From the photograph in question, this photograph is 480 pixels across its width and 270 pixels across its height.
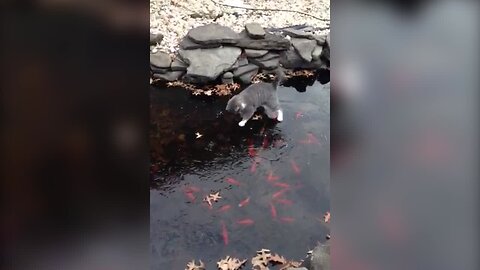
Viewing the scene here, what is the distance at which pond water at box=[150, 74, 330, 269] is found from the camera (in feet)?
9.36

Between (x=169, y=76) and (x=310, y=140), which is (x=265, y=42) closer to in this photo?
(x=169, y=76)

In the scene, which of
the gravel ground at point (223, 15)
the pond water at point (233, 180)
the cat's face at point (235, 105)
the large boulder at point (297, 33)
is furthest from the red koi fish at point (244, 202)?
the gravel ground at point (223, 15)

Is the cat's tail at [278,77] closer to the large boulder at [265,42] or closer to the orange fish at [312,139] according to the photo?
the large boulder at [265,42]

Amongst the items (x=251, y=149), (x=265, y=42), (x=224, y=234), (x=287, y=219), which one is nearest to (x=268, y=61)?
(x=265, y=42)

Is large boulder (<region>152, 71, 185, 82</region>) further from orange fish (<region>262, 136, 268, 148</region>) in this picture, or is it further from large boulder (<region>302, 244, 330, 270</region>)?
large boulder (<region>302, 244, 330, 270</region>)

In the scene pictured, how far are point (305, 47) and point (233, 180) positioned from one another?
2.33 metres

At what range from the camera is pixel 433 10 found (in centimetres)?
75

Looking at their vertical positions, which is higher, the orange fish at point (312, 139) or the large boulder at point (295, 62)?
the large boulder at point (295, 62)

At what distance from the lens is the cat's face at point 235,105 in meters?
4.11

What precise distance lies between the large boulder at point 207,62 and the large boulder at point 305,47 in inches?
26.8

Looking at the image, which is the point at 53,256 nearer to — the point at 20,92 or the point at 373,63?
the point at 20,92

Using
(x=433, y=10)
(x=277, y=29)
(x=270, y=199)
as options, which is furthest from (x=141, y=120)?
(x=277, y=29)

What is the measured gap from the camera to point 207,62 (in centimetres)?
482

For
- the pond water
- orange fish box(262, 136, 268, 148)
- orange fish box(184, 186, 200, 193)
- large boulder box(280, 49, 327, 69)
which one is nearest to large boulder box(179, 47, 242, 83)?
the pond water
